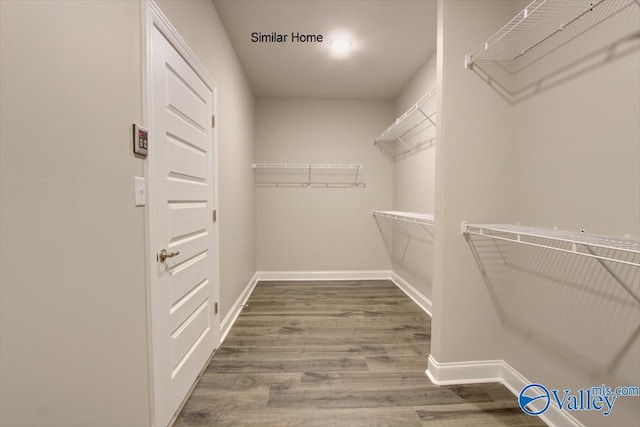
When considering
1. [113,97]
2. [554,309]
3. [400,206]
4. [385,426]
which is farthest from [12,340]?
[400,206]

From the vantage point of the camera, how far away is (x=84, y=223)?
2.78ft

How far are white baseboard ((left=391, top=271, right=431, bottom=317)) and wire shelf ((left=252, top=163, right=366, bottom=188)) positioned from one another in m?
1.44

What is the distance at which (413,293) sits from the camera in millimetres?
3203

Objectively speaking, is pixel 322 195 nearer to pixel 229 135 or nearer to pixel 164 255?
pixel 229 135

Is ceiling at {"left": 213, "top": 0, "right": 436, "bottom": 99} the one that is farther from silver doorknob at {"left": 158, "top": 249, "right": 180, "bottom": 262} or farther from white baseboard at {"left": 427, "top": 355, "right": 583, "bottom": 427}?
white baseboard at {"left": 427, "top": 355, "right": 583, "bottom": 427}

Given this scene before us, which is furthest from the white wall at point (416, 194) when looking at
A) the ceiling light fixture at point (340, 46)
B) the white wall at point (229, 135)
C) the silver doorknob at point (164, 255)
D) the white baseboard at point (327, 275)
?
the silver doorknob at point (164, 255)

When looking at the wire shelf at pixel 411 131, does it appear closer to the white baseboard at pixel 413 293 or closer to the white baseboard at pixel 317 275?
the white baseboard at pixel 413 293

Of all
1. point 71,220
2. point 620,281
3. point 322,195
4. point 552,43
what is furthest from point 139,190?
point 322,195

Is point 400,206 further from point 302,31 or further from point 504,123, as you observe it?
point 302,31

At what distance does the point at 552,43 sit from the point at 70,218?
2.29m

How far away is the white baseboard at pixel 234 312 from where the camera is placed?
7.40 ft

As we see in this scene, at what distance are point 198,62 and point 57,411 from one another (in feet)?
6.03

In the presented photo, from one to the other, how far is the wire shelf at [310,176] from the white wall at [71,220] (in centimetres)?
273

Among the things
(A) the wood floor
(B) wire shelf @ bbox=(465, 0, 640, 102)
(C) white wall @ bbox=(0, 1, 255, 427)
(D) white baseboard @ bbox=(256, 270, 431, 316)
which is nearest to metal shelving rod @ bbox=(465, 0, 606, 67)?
(B) wire shelf @ bbox=(465, 0, 640, 102)
